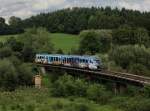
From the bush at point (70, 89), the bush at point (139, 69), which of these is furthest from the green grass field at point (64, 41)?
the bush at point (70, 89)

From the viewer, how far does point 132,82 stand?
7331cm

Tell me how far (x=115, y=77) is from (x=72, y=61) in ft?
58.4

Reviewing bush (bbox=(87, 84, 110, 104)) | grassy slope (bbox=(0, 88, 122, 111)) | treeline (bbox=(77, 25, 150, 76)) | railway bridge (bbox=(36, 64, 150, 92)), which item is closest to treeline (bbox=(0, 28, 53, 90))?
grassy slope (bbox=(0, 88, 122, 111))

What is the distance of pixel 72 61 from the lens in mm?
94438

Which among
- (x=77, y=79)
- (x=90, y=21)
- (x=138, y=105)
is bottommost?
(x=138, y=105)

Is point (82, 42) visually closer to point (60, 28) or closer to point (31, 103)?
point (60, 28)

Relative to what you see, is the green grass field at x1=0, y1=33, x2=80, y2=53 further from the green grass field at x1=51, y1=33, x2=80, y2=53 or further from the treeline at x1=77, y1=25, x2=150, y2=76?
the treeline at x1=77, y1=25, x2=150, y2=76

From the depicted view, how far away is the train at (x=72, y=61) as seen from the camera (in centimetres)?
8719

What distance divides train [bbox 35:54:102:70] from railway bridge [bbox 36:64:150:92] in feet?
3.64

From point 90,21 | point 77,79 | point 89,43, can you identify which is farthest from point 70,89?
point 90,21

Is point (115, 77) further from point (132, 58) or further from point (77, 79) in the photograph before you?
point (132, 58)

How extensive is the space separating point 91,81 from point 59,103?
69.6 ft

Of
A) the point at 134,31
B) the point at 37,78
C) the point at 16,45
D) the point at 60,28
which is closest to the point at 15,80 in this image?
the point at 37,78

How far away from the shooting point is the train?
87.2m
